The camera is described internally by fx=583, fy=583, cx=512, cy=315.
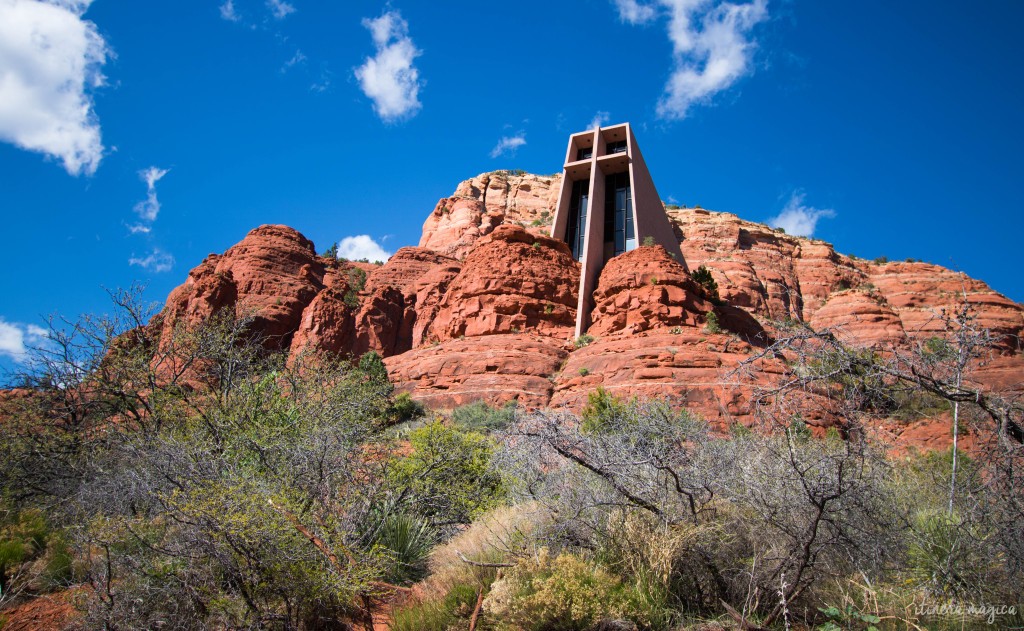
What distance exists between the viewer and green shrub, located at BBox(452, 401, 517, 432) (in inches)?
733

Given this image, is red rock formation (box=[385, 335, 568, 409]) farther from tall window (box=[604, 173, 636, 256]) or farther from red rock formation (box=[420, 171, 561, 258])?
red rock formation (box=[420, 171, 561, 258])

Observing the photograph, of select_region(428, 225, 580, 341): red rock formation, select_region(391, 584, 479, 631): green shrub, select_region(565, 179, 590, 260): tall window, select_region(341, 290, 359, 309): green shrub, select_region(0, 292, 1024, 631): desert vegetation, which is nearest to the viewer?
select_region(0, 292, 1024, 631): desert vegetation

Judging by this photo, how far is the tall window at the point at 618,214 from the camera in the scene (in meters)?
34.1

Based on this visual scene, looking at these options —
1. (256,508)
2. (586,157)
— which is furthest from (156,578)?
(586,157)

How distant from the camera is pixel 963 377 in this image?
4.64m

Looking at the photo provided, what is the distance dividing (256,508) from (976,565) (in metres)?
6.14

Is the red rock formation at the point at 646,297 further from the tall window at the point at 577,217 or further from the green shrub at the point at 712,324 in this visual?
the tall window at the point at 577,217

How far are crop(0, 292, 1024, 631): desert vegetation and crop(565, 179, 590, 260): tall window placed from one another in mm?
27696

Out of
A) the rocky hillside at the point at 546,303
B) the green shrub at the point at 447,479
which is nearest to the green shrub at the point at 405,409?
the rocky hillside at the point at 546,303

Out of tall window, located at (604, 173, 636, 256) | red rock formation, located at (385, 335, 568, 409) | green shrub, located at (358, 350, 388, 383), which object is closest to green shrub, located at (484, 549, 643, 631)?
red rock formation, located at (385, 335, 568, 409)

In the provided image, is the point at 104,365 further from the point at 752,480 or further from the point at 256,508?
the point at 752,480

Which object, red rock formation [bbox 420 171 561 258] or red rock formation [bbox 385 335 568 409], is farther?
red rock formation [bbox 420 171 561 258]

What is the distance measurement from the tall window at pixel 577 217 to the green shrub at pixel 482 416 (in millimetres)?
15476

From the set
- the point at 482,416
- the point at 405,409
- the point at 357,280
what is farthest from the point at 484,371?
the point at 357,280
